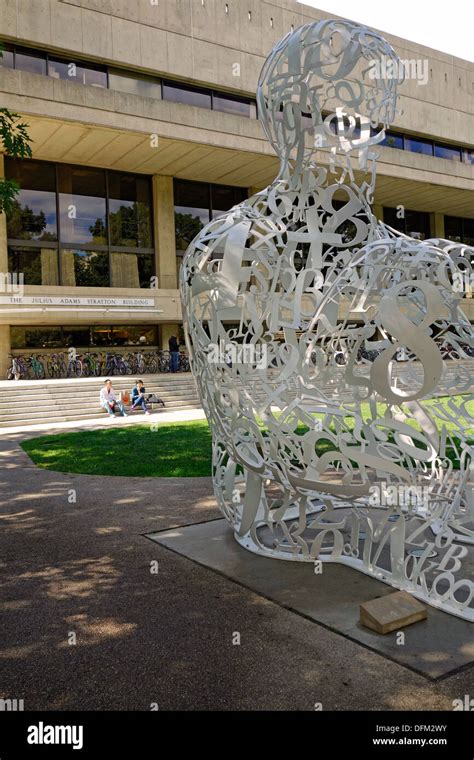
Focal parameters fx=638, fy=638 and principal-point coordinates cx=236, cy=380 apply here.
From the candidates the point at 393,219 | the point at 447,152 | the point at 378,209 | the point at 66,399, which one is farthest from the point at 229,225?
the point at 447,152

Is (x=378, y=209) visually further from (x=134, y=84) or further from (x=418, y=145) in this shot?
(x=134, y=84)

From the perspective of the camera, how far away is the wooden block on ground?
4270 mm

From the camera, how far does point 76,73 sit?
23812 mm

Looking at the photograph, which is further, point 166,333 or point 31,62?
point 166,333

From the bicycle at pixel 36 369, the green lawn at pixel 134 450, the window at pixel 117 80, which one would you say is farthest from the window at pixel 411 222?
the green lawn at pixel 134 450

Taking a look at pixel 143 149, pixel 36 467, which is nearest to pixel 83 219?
pixel 143 149

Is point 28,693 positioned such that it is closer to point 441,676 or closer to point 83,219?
point 441,676

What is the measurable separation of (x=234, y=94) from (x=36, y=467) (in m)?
21.8

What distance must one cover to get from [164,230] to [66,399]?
11.4 m

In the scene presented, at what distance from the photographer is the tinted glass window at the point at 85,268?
83.3 feet

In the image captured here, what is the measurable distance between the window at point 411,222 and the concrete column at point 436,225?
24 cm

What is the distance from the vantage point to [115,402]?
56.6 ft

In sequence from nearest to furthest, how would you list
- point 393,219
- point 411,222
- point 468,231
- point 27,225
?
1. point 27,225
2. point 393,219
3. point 411,222
4. point 468,231

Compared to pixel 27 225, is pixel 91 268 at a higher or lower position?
lower
